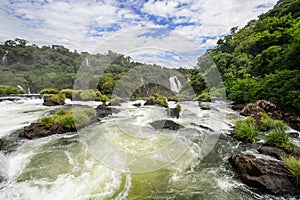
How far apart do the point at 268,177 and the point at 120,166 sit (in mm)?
3984

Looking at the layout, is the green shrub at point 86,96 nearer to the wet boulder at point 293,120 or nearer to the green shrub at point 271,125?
the green shrub at point 271,125

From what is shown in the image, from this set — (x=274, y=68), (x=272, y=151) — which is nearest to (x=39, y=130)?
(x=272, y=151)

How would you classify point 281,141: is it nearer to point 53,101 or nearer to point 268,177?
point 268,177

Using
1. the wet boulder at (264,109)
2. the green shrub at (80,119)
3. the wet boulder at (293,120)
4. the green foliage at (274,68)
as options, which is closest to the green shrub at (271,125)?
the wet boulder at (293,120)

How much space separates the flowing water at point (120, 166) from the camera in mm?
3848

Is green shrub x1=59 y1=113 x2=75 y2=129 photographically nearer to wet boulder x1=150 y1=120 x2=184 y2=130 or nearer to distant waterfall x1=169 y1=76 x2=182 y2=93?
wet boulder x1=150 y1=120 x2=184 y2=130

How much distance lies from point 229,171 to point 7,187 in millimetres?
5840

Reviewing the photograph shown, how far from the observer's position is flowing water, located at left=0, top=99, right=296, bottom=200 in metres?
3.85

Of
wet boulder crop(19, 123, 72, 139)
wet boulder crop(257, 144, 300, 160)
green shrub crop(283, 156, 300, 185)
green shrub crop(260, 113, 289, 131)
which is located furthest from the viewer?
green shrub crop(260, 113, 289, 131)

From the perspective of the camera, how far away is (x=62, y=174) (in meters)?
4.48

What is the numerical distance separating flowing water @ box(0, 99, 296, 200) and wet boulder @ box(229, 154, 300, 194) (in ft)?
0.71

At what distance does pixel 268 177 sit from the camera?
4035 mm

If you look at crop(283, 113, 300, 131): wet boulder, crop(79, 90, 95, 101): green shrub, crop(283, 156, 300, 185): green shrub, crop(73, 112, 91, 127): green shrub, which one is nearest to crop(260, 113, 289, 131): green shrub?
crop(283, 113, 300, 131): wet boulder

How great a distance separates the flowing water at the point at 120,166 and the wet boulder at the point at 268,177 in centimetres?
22
